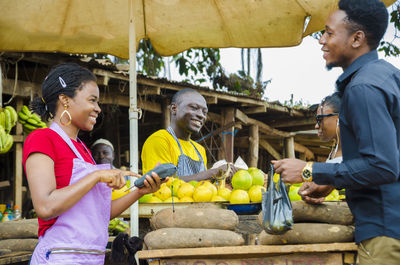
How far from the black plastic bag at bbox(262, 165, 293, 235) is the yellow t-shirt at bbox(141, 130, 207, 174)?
6.31 feet

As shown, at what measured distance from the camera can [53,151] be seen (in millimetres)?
2039

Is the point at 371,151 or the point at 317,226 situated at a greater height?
the point at 371,151

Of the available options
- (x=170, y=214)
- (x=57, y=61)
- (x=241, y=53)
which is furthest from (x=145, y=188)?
(x=241, y=53)

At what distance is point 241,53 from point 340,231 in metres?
23.4

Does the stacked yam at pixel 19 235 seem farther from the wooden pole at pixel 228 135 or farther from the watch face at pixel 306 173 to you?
the wooden pole at pixel 228 135

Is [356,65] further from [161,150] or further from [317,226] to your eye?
[161,150]

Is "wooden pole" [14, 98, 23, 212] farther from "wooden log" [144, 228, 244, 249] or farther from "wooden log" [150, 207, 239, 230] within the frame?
"wooden log" [144, 228, 244, 249]

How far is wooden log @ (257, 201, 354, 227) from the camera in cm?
235

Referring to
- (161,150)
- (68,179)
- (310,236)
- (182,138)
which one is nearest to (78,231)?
(68,179)

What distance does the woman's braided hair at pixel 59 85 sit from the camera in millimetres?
2250

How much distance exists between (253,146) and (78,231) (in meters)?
8.32

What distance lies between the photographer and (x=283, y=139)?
1253 centimetres

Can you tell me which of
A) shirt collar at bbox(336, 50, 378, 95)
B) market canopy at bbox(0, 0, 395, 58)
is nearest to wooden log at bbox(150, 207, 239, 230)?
shirt collar at bbox(336, 50, 378, 95)

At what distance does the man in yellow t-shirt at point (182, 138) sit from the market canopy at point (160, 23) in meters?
0.60
